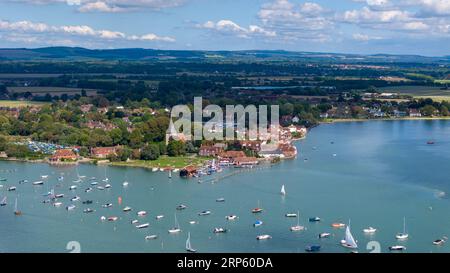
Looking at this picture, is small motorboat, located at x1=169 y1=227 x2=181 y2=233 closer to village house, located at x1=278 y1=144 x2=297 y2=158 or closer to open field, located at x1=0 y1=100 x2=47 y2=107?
village house, located at x1=278 y1=144 x2=297 y2=158

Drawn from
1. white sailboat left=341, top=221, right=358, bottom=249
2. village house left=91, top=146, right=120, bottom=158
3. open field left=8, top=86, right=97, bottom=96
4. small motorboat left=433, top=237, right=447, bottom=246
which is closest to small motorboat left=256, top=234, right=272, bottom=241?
white sailboat left=341, top=221, right=358, bottom=249

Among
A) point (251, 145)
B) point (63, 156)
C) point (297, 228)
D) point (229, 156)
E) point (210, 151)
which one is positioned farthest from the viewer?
point (251, 145)

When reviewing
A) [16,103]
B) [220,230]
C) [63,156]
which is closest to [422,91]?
[16,103]

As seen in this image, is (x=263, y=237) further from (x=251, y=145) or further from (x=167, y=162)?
(x=251, y=145)

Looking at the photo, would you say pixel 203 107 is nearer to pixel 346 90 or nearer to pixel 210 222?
pixel 346 90

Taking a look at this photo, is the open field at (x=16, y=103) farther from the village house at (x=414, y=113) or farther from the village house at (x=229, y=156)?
the village house at (x=414, y=113)
